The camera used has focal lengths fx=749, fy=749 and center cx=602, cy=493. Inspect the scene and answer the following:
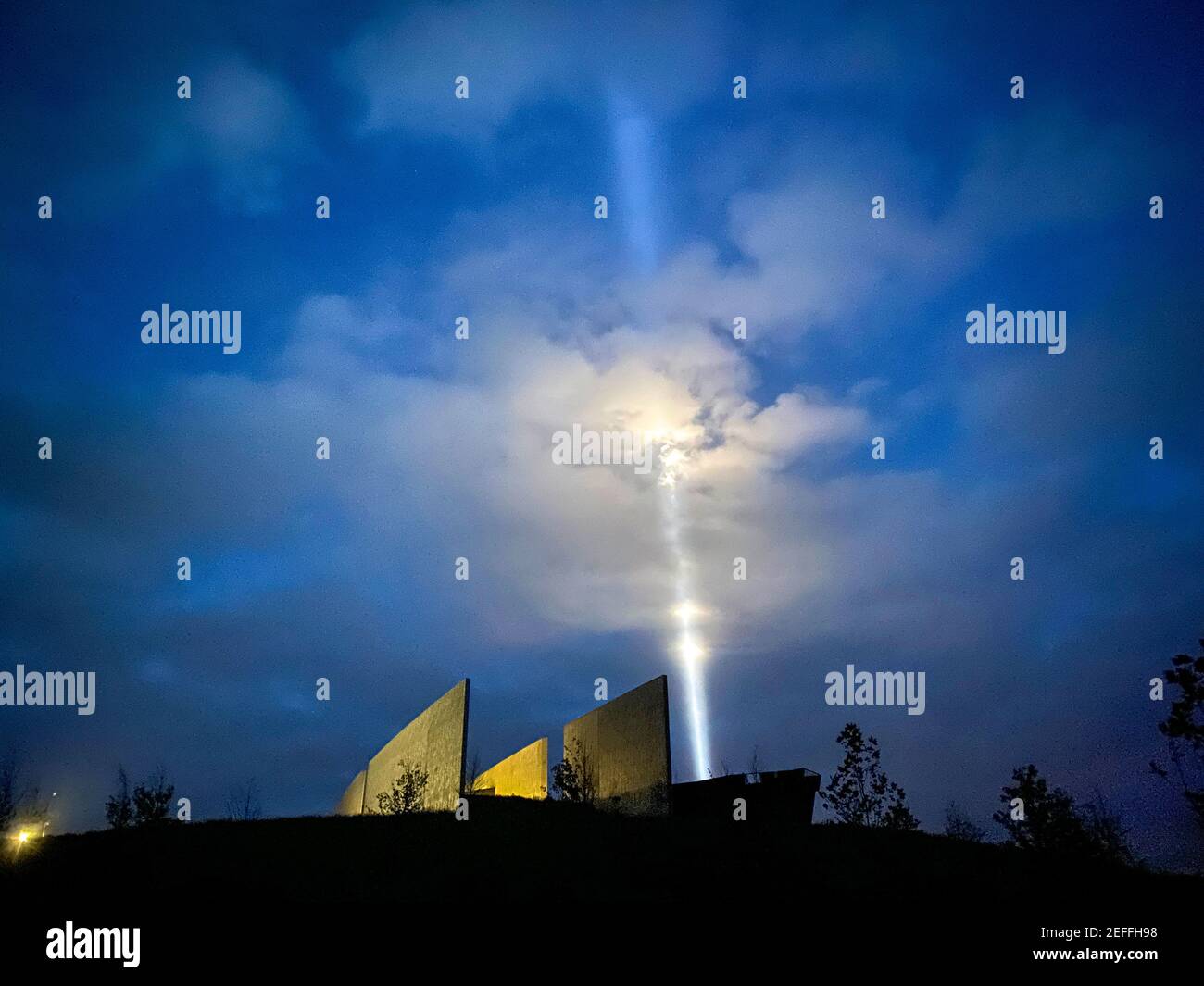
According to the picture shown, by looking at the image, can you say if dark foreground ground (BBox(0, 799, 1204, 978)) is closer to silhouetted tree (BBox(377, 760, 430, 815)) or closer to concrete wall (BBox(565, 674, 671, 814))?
concrete wall (BBox(565, 674, 671, 814))

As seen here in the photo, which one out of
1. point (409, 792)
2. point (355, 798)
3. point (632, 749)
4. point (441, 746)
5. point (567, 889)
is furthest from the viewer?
point (355, 798)

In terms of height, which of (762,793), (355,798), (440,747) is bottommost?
(355,798)

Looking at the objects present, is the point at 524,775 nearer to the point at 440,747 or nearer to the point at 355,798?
the point at 440,747

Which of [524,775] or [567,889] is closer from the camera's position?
[567,889]

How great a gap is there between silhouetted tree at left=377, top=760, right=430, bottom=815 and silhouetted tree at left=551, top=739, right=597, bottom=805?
493cm

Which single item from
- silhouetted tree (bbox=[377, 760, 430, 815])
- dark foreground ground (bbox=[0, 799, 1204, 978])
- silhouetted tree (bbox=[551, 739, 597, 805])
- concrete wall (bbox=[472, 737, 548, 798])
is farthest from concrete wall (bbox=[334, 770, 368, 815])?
dark foreground ground (bbox=[0, 799, 1204, 978])

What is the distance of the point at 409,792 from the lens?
89.8 ft

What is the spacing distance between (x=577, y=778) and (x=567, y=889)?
8765 millimetres

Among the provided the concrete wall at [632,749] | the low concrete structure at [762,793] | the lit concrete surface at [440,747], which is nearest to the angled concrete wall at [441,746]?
the lit concrete surface at [440,747]

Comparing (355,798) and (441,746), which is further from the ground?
(441,746)

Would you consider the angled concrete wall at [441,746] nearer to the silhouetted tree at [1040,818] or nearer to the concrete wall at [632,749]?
the concrete wall at [632,749]

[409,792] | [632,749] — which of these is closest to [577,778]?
[632,749]

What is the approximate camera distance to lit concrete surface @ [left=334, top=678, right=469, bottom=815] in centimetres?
2338
